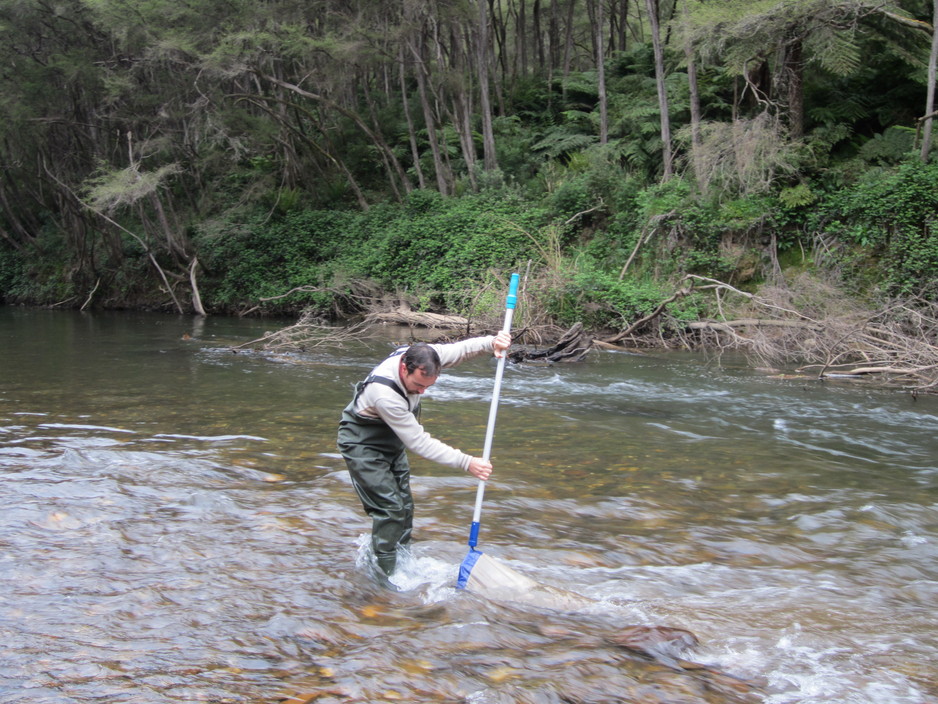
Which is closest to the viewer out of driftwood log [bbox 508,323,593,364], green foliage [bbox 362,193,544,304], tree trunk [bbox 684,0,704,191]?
driftwood log [bbox 508,323,593,364]

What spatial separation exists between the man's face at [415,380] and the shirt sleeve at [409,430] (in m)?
0.12

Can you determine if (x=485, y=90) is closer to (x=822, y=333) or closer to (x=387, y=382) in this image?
(x=822, y=333)

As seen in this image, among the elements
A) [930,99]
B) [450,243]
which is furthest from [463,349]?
[450,243]

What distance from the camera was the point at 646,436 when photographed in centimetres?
879

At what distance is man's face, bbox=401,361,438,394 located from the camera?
4312 mm

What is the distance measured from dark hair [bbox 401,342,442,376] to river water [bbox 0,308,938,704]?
1.38 metres

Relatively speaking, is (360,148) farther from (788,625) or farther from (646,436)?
(788,625)

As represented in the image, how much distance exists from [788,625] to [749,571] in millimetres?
800

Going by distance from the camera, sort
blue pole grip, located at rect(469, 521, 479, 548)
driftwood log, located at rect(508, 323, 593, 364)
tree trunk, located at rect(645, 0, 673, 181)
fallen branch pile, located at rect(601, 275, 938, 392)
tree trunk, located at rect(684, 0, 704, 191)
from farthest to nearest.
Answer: tree trunk, located at rect(645, 0, 673, 181), tree trunk, located at rect(684, 0, 704, 191), driftwood log, located at rect(508, 323, 593, 364), fallen branch pile, located at rect(601, 275, 938, 392), blue pole grip, located at rect(469, 521, 479, 548)

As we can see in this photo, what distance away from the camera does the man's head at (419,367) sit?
14.1ft

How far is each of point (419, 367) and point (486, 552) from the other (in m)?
1.64

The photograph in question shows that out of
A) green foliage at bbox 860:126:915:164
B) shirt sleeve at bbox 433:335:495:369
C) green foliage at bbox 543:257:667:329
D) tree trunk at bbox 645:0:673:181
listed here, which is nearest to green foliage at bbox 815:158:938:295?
green foliage at bbox 860:126:915:164

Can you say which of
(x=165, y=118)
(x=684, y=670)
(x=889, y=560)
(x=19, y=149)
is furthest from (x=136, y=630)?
(x=19, y=149)

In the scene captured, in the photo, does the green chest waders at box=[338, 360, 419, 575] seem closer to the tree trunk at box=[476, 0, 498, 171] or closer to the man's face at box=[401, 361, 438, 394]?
the man's face at box=[401, 361, 438, 394]
